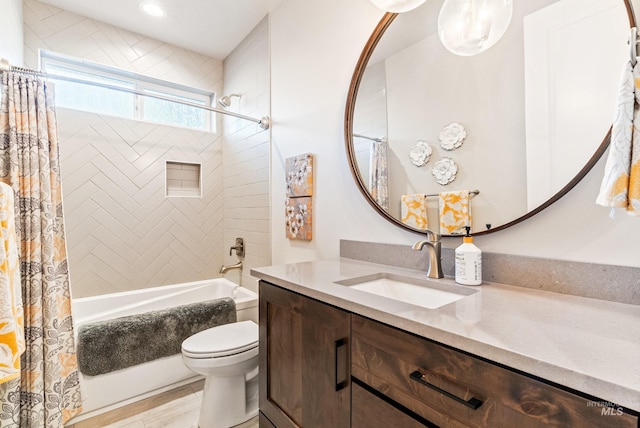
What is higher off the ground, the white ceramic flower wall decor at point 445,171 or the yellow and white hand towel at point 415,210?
the white ceramic flower wall decor at point 445,171

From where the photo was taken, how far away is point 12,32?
1834 millimetres

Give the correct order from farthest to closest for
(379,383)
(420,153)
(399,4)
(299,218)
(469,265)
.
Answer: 1. (299,218)
2. (420,153)
3. (399,4)
4. (469,265)
5. (379,383)

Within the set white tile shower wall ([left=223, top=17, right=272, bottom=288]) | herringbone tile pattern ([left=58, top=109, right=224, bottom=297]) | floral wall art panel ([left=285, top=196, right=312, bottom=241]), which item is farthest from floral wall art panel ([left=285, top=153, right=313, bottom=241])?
herringbone tile pattern ([left=58, top=109, right=224, bottom=297])

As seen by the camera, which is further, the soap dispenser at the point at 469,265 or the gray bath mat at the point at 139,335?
the gray bath mat at the point at 139,335

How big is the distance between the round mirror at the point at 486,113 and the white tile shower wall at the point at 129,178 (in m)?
2.09

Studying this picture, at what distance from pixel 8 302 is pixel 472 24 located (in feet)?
6.51

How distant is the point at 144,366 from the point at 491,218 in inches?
85.0

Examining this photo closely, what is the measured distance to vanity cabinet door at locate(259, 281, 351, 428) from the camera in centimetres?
93

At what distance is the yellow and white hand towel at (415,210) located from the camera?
1.30 metres

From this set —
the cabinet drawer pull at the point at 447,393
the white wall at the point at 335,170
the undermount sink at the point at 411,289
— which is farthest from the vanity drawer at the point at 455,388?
the white wall at the point at 335,170

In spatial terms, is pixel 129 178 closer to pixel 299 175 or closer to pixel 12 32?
pixel 12 32

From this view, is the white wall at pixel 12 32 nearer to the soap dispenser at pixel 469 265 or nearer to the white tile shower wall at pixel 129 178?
the white tile shower wall at pixel 129 178

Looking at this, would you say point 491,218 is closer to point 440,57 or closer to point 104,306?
point 440,57

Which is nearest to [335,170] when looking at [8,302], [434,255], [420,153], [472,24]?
[420,153]
